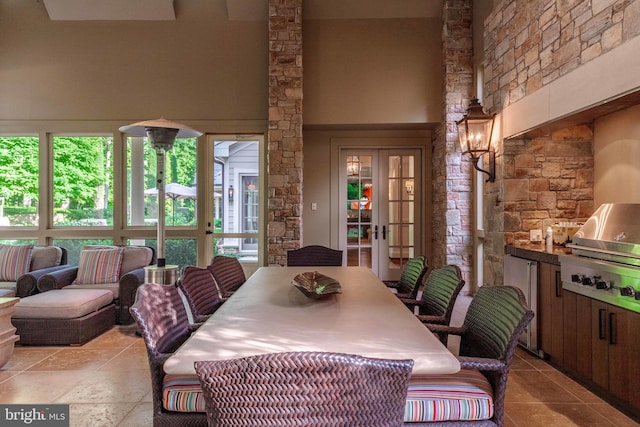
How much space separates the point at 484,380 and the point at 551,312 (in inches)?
73.0

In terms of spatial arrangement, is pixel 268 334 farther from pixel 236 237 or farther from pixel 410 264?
pixel 236 237

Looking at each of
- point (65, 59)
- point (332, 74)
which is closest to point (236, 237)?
point (332, 74)

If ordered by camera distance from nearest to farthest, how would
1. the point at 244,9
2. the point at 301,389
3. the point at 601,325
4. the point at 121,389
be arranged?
the point at 301,389 < the point at 601,325 < the point at 121,389 < the point at 244,9

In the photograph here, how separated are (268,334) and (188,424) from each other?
1.41 ft

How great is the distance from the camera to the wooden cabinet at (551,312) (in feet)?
9.72

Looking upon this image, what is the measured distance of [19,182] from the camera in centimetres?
590

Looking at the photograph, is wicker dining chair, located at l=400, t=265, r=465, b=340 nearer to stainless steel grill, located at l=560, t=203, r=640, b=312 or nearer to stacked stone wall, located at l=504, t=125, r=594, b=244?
stainless steel grill, located at l=560, t=203, r=640, b=312

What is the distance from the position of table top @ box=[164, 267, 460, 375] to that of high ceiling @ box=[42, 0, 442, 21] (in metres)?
4.72

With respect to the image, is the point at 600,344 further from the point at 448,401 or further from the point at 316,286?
the point at 316,286

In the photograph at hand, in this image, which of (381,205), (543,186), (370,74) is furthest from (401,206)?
(543,186)

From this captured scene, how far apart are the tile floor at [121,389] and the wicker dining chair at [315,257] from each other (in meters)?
1.54

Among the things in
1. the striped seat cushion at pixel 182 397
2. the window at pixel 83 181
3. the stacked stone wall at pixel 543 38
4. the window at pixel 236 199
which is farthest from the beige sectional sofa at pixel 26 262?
the stacked stone wall at pixel 543 38

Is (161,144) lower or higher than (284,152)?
lower

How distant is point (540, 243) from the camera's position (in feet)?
12.0
